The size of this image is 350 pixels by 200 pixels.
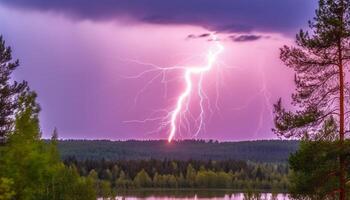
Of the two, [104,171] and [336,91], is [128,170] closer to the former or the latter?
[104,171]

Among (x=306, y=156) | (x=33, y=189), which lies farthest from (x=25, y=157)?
(x=306, y=156)

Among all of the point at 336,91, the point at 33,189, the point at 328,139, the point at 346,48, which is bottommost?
the point at 33,189

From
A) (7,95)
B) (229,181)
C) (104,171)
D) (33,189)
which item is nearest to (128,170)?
(104,171)

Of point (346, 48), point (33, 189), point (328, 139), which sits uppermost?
point (346, 48)

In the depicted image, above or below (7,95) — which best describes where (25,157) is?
below

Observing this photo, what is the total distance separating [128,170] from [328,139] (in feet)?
571

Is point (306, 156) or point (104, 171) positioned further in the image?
point (104, 171)

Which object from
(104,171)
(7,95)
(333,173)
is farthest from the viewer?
(104,171)

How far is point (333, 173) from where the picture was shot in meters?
25.9

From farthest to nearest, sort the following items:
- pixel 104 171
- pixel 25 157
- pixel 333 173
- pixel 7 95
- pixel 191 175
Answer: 1. pixel 191 175
2. pixel 104 171
3. pixel 7 95
4. pixel 25 157
5. pixel 333 173

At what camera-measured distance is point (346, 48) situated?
2662 centimetres

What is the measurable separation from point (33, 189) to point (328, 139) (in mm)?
13487

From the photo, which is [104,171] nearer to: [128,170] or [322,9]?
[128,170]

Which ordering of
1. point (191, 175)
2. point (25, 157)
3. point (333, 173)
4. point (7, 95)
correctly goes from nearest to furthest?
point (333, 173) → point (25, 157) → point (7, 95) → point (191, 175)
